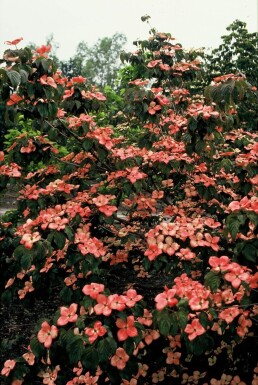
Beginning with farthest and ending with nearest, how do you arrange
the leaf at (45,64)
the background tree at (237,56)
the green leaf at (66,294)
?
1. the background tree at (237,56)
2. the green leaf at (66,294)
3. the leaf at (45,64)

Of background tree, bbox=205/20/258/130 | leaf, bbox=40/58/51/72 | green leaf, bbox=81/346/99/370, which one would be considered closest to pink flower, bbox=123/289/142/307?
green leaf, bbox=81/346/99/370

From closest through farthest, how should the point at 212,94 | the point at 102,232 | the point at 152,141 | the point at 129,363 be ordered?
1. the point at 129,363
2. the point at 212,94
3. the point at 152,141
4. the point at 102,232

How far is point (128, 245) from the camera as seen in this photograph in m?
3.13

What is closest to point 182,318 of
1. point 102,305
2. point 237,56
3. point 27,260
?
point 102,305

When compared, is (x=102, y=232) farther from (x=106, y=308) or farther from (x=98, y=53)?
(x=98, y=53)

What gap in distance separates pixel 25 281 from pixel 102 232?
93cm

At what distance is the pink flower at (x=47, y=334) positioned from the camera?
172 cm

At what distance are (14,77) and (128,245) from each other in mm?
1611

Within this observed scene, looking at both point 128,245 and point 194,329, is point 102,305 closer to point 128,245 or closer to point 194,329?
point 194,329

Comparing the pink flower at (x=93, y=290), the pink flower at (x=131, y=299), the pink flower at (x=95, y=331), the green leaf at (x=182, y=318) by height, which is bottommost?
the pink flower at (x=95, y=331)

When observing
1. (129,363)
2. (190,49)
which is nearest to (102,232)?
(129,363)

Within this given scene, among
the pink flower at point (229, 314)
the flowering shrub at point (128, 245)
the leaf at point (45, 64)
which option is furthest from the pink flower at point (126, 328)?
the leaf at point (45, 64)

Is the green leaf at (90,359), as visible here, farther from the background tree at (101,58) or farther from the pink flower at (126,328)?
the background tree at (101,58)

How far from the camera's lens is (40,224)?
2.23m
